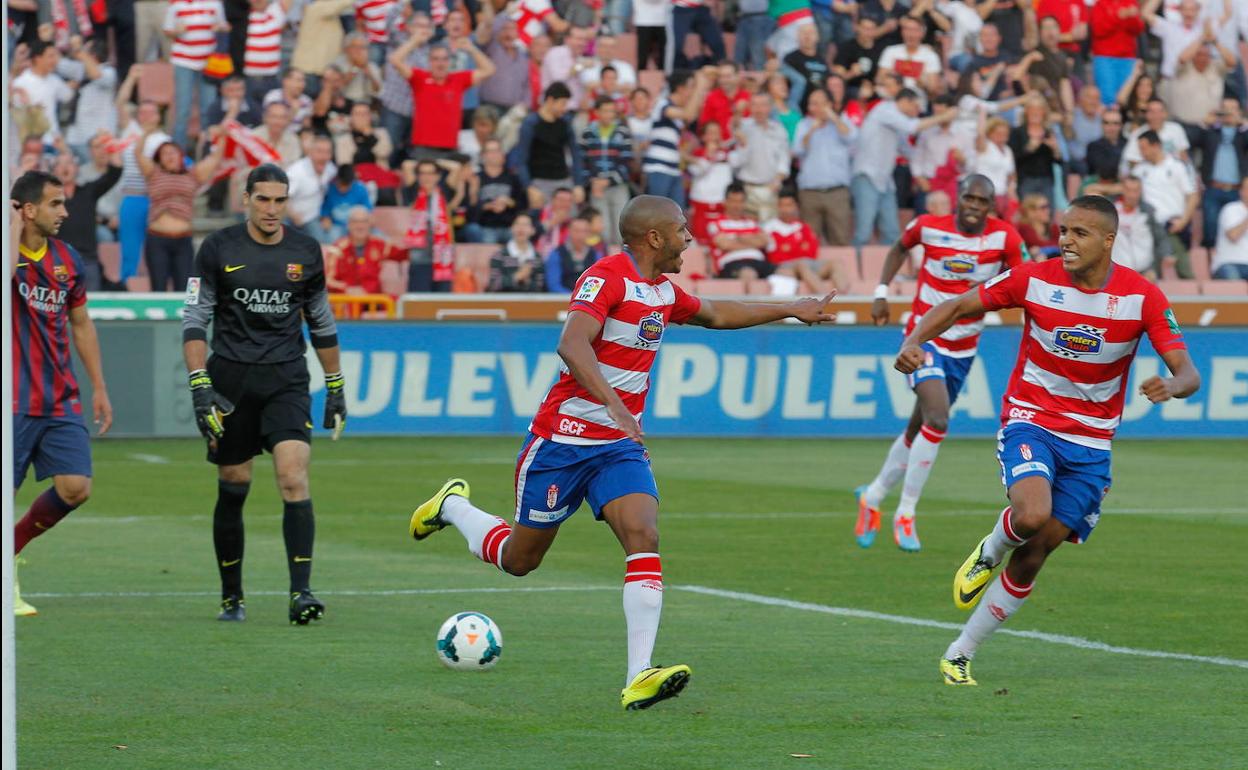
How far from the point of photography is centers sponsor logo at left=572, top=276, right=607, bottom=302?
8.11 meters

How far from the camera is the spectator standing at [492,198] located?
24391 mm

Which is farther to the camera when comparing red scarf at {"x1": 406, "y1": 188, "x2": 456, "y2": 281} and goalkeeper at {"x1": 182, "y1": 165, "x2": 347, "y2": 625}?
red scarf at {"x1": 406, "y1": 188, "x2": 456, "y2": 281}

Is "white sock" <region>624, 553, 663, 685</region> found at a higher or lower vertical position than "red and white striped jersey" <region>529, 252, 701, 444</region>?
lower

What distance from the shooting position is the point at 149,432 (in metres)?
22.9

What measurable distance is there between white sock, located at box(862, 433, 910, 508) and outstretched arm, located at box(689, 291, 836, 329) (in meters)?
5.70

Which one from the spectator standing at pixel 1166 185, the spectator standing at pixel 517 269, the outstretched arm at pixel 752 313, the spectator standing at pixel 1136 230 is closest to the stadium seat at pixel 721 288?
the spectator standing at pixel 517 269

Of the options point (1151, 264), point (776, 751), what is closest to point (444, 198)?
point (1151, 264)

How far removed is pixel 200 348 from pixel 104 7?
1582cm

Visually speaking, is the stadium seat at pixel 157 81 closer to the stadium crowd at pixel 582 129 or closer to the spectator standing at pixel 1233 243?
the stadium crowd at pixel 582 129

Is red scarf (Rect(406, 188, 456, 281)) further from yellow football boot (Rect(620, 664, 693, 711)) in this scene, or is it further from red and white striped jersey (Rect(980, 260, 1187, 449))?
yellow football boot (Rect(620, 664, 693, 711))

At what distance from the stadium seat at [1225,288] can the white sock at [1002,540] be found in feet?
61.6

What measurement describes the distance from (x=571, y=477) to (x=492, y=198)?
53.3ft

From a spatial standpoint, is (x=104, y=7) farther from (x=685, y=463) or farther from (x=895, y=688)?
(x=895, y=688)

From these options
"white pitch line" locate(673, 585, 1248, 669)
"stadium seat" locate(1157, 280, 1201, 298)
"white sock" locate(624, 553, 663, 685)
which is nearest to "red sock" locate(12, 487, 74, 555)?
"white pitch line" locate(673, 585, 1248, 669)
